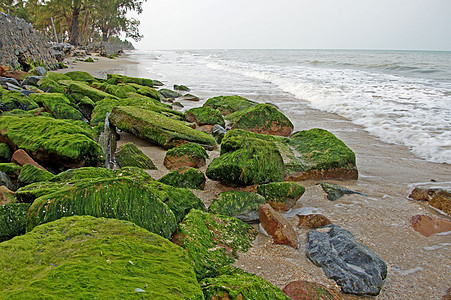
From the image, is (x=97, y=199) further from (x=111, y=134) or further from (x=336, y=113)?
(x=336, y=113)

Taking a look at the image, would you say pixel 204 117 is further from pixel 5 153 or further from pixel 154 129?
pixel 5 153

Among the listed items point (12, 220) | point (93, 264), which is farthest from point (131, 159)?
point (93, 264)

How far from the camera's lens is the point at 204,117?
6.65 metres

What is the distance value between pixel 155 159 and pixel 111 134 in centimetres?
94

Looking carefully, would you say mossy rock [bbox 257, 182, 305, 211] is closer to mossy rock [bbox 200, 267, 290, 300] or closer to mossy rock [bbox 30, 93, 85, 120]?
mossy rock [bbox 200, 267, 290, 300]

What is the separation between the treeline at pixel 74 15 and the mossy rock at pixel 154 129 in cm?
2873

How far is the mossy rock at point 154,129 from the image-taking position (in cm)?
476

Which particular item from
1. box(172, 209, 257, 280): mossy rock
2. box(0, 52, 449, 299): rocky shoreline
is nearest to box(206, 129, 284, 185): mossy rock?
box(0, 52, 449, 299): rocky shoreline

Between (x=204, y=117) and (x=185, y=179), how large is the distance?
→ 134 inches

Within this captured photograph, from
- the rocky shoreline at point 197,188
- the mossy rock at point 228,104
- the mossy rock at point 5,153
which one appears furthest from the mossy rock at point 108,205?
the mossy rock at point 228,104

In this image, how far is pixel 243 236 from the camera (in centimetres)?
258

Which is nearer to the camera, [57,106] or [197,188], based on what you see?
[197,188]

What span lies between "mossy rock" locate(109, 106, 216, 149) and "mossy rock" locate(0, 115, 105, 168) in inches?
41.9

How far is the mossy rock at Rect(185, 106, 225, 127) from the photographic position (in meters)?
6.58
